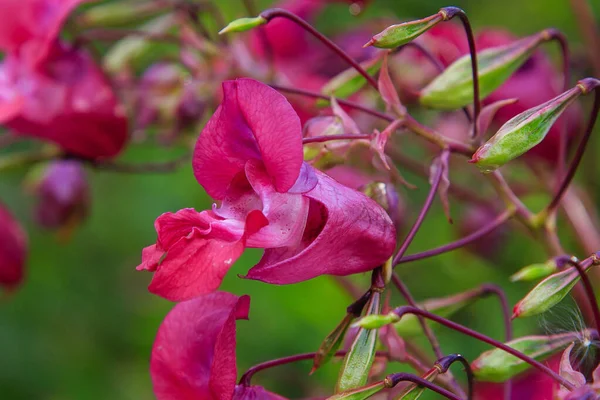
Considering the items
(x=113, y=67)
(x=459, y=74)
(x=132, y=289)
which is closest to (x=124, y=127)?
(x=113, y=67)

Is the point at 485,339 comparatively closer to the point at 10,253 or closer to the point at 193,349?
the point at 193,349

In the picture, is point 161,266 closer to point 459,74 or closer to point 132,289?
point 459,74

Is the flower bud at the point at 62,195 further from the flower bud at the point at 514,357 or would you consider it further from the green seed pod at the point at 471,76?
the flower bud at the point at 514,357

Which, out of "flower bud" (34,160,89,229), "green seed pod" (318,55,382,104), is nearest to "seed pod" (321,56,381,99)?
"green seed pod" (318,55,382,104)

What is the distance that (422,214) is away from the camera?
55 centimetres

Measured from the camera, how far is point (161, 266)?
513 millimetres

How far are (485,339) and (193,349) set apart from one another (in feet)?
0.64

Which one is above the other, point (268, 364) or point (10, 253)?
point (268, 364)

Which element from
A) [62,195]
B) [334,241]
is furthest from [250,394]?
[62,195]

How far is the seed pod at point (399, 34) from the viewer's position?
54 centimetres

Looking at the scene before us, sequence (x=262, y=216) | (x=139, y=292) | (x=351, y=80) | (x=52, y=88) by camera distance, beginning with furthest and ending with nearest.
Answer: (x=139, y=292)
(x=52, y=88)
(x=351, y=80)
(x=262, y=216)

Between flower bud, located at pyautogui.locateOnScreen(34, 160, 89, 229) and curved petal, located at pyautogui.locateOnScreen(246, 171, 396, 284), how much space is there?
0.63 m

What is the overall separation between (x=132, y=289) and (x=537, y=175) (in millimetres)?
847

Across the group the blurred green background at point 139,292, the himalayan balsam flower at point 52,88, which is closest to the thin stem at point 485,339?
the himalayan balsam flower at point 52,88
